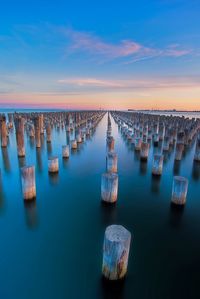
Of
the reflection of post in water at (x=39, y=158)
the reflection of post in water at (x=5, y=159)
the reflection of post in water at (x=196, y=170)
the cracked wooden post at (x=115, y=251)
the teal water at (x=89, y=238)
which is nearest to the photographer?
the cracked wooden post at (x=115, y=251)

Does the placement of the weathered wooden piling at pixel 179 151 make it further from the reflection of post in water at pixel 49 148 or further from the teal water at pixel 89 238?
the reflection of post in water at pixel 49 148

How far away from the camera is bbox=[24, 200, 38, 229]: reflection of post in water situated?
6169mm

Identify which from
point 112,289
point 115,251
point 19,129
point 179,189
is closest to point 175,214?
point 179,189

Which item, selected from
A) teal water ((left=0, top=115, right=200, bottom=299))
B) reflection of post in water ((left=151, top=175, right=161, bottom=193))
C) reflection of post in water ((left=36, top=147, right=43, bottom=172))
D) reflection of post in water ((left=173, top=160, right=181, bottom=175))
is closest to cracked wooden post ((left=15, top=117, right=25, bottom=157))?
reflection of post in water ((left=36, top=147, right=43, bottom=172))

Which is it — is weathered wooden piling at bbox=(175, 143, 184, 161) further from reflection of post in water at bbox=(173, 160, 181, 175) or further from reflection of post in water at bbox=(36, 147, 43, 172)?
reflection of post in water at bbox=(36, 147, 43, 172)

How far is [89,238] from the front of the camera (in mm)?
5488

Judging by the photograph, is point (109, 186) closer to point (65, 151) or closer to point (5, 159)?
point (65, 151)

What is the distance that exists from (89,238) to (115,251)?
7.76 ft

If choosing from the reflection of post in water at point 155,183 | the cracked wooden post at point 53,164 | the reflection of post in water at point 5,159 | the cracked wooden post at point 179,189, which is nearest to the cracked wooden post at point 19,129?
the reflection of post in water at point 5,159

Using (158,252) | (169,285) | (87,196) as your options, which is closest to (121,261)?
(169,285)

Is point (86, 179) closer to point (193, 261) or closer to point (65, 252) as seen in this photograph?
point (65, 252)

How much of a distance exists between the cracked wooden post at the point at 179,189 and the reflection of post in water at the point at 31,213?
4739 millimetres

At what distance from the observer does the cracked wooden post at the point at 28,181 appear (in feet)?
20.1

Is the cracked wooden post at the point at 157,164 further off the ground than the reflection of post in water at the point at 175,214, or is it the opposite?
the cracked wooden post at the point at 157,164
